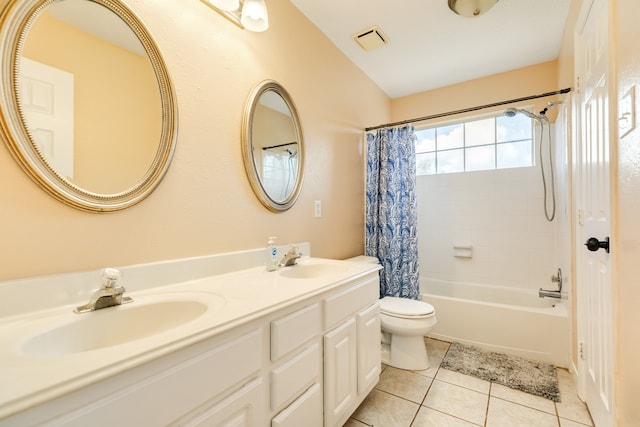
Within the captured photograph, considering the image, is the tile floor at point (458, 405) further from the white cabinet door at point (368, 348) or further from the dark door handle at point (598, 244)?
the dark door handle at point (598, 244)

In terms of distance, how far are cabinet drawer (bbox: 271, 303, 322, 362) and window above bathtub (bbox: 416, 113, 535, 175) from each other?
2539 millimetres

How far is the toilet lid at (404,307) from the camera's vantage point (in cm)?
195

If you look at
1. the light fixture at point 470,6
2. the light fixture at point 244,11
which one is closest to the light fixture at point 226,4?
the light fixture at point 244,11

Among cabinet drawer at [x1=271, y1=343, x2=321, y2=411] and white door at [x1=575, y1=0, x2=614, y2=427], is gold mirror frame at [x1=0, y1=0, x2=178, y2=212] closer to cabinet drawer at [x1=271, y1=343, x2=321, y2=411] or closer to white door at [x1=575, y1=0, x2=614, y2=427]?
cabinet drawer at [x1=271, y1=343, x2=321, y2=411]

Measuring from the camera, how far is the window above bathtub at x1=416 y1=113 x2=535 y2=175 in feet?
8.84

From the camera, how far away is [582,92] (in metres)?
1.51

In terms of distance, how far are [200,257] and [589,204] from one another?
190 centimetres

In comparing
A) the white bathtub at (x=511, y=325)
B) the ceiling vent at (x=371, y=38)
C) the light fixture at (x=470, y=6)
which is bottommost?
the white bathtub at (x=511, y=325)

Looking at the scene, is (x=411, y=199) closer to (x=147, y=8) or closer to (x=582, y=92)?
(x=582, y=92)

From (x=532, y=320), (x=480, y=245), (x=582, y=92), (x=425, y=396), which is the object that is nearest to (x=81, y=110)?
(x=425, y=396)

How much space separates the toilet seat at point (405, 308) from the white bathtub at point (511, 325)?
0.38 m

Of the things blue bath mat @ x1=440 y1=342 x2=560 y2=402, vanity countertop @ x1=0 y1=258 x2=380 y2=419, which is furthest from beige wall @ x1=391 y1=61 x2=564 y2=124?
vanity countertop @ x1=0 y1=258 x2=380 y2=419

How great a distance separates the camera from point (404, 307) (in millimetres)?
2051

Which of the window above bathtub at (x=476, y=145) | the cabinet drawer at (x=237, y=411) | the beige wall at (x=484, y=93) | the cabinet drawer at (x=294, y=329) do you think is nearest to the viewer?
the cabinet drawer at (x=237, y=411)
